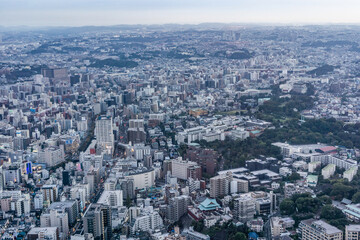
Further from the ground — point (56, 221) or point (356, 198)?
point (356, 198)

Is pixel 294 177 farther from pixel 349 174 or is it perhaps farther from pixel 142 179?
pixel 142 179

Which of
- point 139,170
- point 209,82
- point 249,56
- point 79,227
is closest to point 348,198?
point 139,170

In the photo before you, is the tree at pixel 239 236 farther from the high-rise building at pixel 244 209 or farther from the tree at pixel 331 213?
the tree at pixel 331 213

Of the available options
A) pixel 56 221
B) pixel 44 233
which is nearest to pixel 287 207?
pixel 56 221

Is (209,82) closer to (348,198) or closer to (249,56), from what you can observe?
(249,56)

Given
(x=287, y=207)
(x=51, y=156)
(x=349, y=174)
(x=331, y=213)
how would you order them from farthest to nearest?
(x=51, y=156), (x=349, y=174), (x=287, y=207), (x=331, y=213)

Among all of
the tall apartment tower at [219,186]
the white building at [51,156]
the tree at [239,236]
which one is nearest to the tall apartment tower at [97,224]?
the tree at [239,236]
